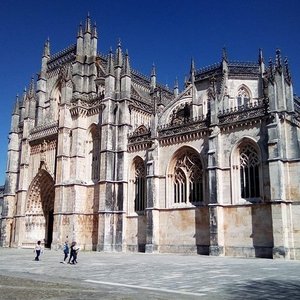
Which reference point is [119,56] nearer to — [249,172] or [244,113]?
[244,113]

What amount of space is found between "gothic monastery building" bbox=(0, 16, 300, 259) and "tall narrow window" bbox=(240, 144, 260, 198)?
70mm

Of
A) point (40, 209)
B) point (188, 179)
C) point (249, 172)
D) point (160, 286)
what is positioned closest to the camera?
point (160, 286)

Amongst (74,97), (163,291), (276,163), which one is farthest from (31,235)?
(163,291)

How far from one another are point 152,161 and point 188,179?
3.40 m

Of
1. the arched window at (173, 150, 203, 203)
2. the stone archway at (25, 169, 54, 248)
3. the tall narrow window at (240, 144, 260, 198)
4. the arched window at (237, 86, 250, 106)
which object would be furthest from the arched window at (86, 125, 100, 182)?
the arched window at (237, 86, 250, 106)

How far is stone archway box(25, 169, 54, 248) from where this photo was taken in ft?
132

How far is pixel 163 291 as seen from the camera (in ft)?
33.5

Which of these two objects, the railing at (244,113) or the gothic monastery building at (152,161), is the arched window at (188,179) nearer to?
the gothic monastery building at (152,161)

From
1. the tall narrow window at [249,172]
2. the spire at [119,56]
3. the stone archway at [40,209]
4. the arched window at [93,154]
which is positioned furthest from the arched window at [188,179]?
the stone archway at [40,209]

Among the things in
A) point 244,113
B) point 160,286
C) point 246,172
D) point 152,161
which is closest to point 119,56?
point 152,161

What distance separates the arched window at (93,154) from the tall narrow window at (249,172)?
14.6 metres

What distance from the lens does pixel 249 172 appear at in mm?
25938

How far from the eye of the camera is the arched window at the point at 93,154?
3572cm

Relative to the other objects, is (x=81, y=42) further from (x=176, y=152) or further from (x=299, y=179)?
(x=299, y=179)
